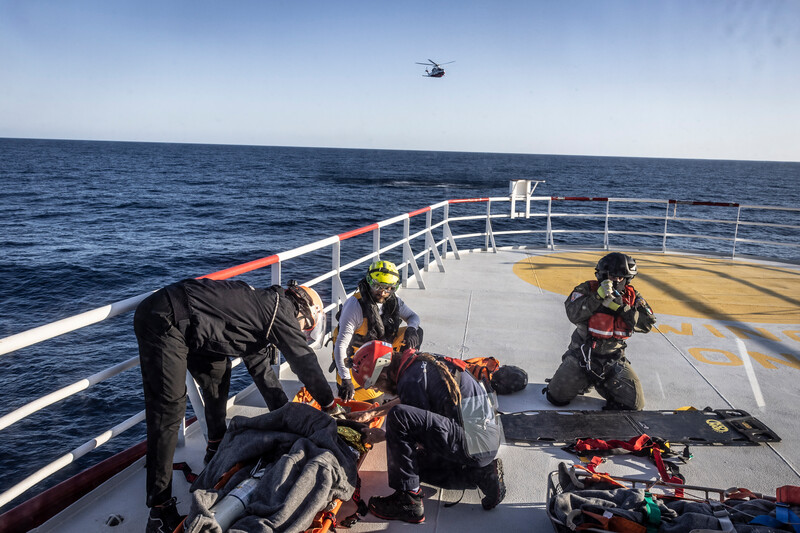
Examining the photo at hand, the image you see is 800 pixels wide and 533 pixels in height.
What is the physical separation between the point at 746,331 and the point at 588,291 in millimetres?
3914

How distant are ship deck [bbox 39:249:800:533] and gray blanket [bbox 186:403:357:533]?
1.66ft

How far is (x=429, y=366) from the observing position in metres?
3.38

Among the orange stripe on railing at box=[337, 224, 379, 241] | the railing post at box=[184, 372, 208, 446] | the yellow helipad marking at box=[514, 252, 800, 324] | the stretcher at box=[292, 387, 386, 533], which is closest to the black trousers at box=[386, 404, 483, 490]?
the stretcher at box=[292, 387, 386, 533]

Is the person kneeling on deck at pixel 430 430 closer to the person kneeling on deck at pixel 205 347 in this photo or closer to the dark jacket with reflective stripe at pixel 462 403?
the dark jacket with reflective stripe at pixel 462 403

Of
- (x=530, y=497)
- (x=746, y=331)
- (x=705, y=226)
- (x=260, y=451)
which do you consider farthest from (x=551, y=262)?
(x=705, y=226)

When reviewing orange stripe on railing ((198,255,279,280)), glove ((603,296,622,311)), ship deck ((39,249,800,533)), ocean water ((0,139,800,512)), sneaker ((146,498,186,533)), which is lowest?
ocean water ((0,139,800,512))

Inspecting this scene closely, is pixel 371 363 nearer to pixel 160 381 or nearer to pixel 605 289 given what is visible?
pixel 160 381

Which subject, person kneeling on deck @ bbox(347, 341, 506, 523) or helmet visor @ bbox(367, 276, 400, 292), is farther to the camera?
helmet visor @ bbox(367, 276, 400, 292)

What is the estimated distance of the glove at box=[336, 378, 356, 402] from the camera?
14.2 feet

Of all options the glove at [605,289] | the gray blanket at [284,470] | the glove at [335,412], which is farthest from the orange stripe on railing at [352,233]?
the gray blanket at [284,470]

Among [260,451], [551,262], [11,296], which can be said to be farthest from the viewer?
[11,296]

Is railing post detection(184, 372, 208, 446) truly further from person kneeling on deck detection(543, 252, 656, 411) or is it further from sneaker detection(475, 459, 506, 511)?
person kneeling on deck detection(543, 252, 656, 411)

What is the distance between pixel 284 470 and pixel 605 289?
3269 mm

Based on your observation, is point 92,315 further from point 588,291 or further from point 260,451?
point 588,291
